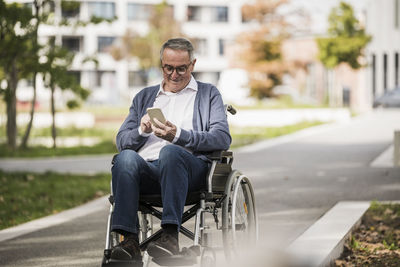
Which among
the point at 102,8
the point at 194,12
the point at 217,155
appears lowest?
the point at 217,155

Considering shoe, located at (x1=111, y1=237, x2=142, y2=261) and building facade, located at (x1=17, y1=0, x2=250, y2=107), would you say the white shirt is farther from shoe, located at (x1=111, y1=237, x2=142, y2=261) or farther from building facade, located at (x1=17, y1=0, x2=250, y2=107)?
building facade, located at (x1=17, y1=0, x2=250, y2=107)

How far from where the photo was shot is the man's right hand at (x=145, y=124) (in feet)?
17.2

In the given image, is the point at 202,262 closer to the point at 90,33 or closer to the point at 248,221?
the point at 248,221

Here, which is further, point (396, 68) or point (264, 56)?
point (396, 68)

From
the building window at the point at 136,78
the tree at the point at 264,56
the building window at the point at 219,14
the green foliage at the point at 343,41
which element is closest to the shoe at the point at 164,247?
the green foliage at the point at 343,41

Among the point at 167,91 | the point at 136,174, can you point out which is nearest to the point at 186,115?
the point at 167,91

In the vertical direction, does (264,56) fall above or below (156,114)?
below

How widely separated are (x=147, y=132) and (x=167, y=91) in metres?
0.39

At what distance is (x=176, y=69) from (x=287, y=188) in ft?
18.4

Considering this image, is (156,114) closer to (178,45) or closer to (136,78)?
(178,45)

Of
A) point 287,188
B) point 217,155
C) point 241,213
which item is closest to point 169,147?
point 217,155

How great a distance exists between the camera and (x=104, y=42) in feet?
249

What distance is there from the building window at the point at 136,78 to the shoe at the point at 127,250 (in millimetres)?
70811

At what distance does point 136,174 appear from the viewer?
16.6 feet
